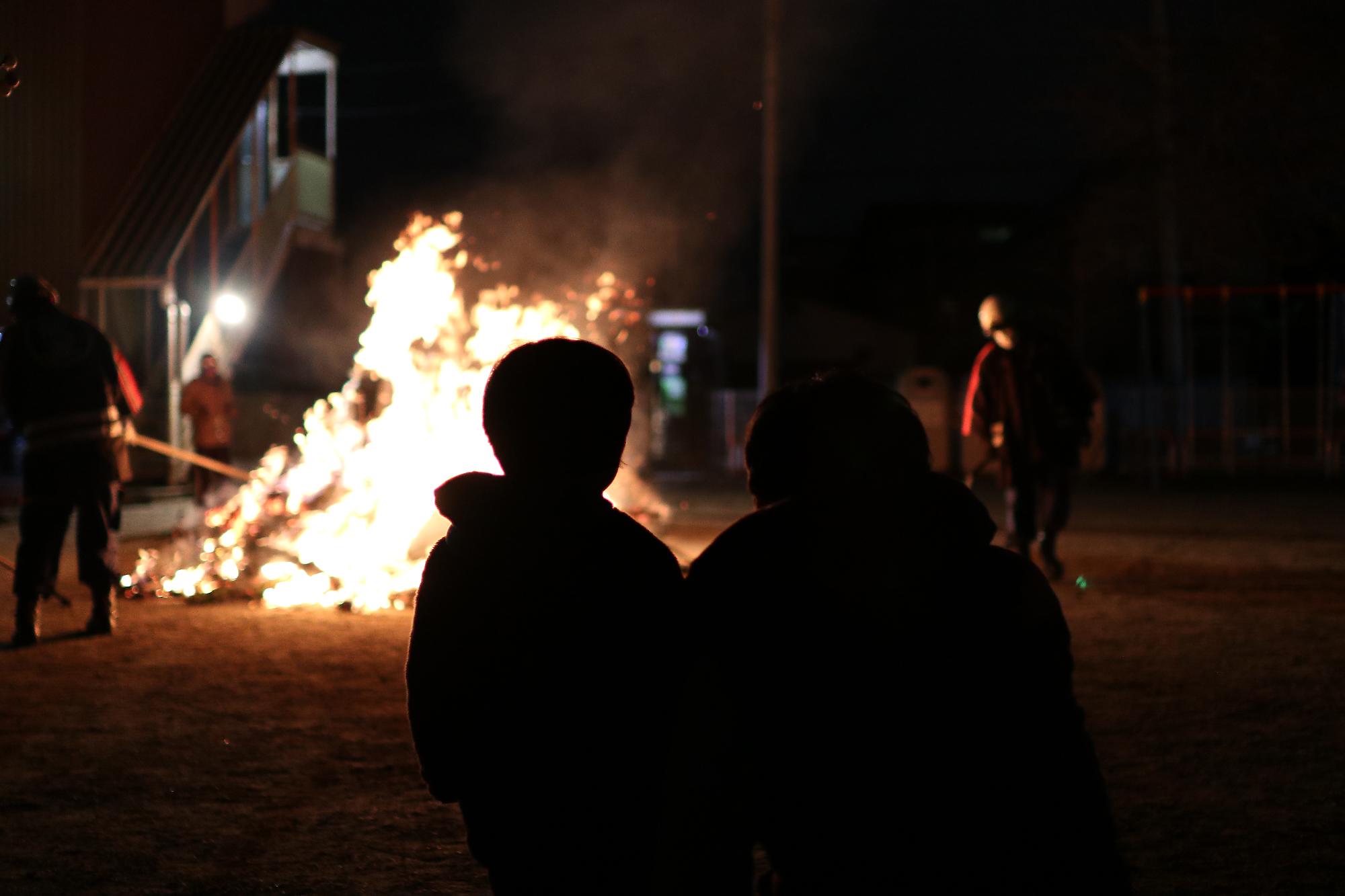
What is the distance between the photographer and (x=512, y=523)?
2221mm

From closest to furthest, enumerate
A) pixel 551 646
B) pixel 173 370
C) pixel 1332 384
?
pixel 551 646 < pixel 1332 384 < pixel 173 370

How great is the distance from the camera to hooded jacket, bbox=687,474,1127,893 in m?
1.96

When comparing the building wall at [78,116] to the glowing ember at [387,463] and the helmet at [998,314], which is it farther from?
the helmet at [998,314]

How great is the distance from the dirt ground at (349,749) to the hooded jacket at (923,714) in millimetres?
2234

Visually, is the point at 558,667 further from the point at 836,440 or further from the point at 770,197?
the point at 770,197

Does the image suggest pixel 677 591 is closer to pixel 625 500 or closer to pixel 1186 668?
pixel 1186 668

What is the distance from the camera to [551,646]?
2213 mm

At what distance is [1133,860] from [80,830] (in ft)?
10.5

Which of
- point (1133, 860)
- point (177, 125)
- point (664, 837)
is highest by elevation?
point (177, 125)

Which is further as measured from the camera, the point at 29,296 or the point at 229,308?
the point at 229,308

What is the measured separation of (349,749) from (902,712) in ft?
13.2

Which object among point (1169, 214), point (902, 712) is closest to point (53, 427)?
point (902, 712)

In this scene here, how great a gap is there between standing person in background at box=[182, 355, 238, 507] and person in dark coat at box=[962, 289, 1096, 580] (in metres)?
8.91

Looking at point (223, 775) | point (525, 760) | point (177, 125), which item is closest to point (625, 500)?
point (223, 775)
